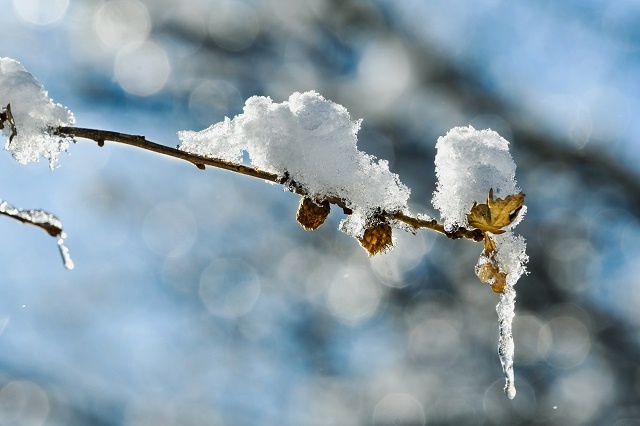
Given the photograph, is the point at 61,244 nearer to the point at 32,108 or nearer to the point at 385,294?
the point at 32,108

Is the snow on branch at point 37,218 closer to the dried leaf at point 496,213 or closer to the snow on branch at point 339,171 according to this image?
the snow on branch at point 339,171

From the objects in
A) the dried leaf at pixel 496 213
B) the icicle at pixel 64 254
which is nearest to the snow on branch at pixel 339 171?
the dried leaf at pixel 496 213

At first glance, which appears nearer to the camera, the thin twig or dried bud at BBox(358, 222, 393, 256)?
the thin twig

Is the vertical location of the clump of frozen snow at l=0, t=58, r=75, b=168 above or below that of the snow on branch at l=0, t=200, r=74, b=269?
above

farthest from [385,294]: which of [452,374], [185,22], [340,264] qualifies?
[185,22]

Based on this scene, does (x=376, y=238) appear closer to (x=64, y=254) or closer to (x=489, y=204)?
(x=489, y=204)

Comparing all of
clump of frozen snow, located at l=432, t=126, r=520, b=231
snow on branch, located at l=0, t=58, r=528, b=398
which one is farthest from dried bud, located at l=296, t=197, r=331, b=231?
clump of frozen snow, located at l=432, t=126, r=520, b=231

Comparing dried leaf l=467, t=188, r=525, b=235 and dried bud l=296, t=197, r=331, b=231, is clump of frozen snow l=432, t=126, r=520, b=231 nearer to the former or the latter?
dried leaf l=467, t=188, r=525, b=235
